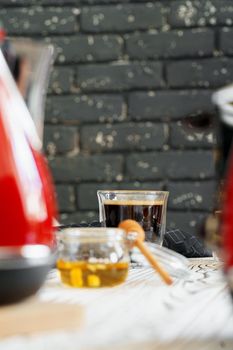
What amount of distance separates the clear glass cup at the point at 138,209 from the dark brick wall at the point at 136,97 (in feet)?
2.77

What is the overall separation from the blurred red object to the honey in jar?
0.34ft

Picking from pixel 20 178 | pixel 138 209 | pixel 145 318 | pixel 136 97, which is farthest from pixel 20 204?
pixel 136 97

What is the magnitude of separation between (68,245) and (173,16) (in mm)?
1216

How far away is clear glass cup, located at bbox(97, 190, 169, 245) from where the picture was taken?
2.73ft

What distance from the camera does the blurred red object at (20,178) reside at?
1.47ft

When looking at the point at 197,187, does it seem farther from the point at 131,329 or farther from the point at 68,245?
the point at 131,329

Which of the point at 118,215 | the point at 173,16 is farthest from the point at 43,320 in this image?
the point at 173,16

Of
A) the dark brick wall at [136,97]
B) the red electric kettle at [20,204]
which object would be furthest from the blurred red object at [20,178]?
the dark brick wall at [136,97]

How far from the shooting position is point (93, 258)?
1.94 ft

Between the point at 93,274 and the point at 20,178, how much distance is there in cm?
17

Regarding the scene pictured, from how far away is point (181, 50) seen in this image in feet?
5.57

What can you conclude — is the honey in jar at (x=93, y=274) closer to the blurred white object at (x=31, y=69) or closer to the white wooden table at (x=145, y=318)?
the white wooden table at (x=145, y=318)

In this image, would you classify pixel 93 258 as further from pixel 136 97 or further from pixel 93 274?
pixel 136 97

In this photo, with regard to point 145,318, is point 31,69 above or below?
above
